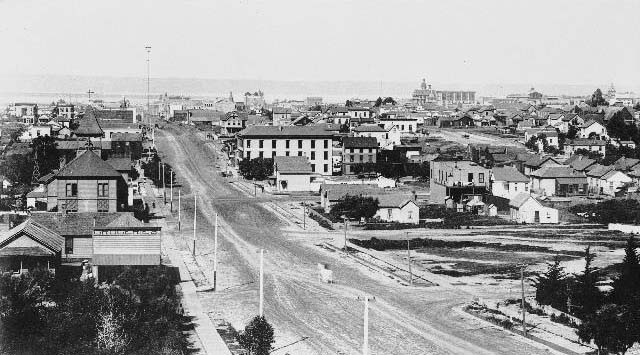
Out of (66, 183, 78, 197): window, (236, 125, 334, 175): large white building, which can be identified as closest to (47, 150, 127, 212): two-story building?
(66, 183, 78, 197): window

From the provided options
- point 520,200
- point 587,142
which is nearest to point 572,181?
point 520,200

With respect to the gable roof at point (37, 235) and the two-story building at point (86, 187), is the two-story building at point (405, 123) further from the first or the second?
the gable roof at point (37, 235)

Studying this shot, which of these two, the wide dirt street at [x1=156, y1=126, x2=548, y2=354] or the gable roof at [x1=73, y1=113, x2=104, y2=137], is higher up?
the gable roof at [x1=73, y1=113, x2=104, y2=137]

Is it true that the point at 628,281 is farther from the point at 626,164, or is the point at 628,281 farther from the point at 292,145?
the point at 292,145

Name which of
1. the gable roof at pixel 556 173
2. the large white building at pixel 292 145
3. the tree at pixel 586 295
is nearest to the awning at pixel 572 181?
the gable roof at pixel 556 173

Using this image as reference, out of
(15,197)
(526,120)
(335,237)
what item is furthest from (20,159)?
(526,120)

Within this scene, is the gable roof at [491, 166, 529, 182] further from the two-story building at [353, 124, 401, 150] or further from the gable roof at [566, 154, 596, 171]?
the two-story building at [353, 124, 401, 150]

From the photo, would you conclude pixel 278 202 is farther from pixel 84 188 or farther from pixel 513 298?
pixel 513 298
